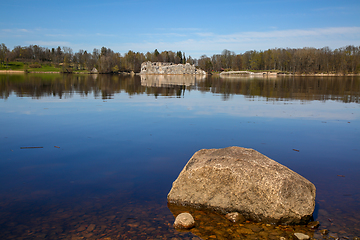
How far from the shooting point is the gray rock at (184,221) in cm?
570

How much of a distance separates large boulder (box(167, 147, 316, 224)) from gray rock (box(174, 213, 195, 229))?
0.83m

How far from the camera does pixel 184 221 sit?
5.74m

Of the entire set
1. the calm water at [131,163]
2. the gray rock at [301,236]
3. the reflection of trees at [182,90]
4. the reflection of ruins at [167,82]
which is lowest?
the gray rock at [301,236]

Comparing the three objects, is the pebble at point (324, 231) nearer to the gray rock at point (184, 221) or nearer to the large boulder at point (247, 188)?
the large boulder at point (247, 188)

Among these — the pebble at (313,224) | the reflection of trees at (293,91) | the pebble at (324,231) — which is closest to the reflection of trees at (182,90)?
the reflection of trees at (293,91)

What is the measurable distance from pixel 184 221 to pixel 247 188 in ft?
5.84

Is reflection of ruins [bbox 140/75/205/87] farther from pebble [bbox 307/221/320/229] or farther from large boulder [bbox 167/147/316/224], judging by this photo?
pebble [bbox 307/221/320/229]

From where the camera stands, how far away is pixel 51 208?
621 cm

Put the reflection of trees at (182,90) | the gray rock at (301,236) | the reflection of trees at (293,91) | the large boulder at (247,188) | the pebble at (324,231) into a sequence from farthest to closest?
1. the reflection of trees at (182,90)
2. the reflection of trees at (293,91)
3. the large boulder at (247,188)
4. the pebble at (324,231)
5. the gray rock at (301,236)

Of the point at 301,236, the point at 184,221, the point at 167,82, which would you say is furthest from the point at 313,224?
the point at 167,82

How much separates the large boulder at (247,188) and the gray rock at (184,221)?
2.71ft

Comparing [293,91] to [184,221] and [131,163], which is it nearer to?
[131,163]

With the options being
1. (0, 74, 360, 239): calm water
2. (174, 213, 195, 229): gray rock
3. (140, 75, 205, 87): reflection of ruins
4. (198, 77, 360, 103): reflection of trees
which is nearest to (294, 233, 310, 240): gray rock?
(0, 74, 360, 239): calm water

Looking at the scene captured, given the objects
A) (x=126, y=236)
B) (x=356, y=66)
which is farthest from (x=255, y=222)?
(x=356, y=66)
